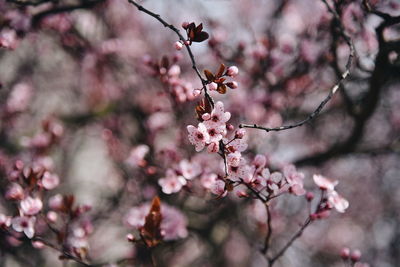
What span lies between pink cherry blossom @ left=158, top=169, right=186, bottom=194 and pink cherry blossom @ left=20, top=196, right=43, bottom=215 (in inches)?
29.0

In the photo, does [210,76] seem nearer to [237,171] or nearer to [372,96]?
[237,171]

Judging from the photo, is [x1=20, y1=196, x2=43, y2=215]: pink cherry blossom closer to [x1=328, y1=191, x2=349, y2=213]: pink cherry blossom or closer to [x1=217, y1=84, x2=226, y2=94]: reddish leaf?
[x1=217, y1=84, x2=226, y2=94]: reddish leaf

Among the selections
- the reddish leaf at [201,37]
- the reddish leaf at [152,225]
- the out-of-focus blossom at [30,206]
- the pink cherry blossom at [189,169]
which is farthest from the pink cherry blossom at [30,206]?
the reddish leaf at [201,37]

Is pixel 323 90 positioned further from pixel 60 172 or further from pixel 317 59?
pixel 60 172

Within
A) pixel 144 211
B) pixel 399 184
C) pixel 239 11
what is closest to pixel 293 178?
pixel 144 211

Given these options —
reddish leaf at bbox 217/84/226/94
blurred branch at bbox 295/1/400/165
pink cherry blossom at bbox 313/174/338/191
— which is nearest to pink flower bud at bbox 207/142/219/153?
reddish leaf at bbox 217/84/226/94

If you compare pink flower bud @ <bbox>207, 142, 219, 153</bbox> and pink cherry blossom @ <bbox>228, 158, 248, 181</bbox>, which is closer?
pink flower bud @ <bbox>207, 142, 219, 153</bbox>

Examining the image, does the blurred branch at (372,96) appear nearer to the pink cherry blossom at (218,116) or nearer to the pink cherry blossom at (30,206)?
the pink cherry blossom at (218,116)

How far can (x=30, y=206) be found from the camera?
6.69ft

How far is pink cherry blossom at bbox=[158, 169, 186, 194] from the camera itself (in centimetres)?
228

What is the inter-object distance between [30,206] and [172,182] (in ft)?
2.83

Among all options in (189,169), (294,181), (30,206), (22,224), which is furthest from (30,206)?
(294,181)

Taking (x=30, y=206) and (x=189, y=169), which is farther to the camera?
(x=189, y=169)

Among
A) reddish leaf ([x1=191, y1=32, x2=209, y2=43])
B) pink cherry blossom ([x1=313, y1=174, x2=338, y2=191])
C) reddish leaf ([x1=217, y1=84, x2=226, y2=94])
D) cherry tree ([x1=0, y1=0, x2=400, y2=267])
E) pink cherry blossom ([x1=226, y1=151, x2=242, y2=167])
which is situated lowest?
cherry tree ([x1=0, y1=0, x2=400, y2=267])
